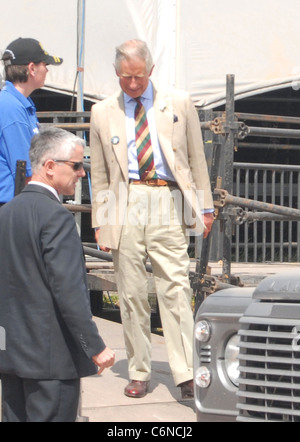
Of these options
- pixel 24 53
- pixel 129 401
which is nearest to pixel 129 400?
pixel 129 401

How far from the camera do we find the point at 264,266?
9281 millimetres

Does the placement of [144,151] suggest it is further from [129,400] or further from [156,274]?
[129,400]

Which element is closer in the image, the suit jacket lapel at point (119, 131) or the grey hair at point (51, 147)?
the grey hair at point (51, 147)

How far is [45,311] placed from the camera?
3.79 m

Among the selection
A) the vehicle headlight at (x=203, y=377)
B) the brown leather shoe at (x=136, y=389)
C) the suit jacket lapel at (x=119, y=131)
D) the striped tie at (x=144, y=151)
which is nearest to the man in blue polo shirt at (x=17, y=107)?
the suit jacket lapel at (x=119, y=131)

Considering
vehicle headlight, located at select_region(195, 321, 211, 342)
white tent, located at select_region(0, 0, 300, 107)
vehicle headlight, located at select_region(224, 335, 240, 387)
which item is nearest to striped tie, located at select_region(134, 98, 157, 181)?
vehicle headlight, located at select_region(195, 321, 211, 342)

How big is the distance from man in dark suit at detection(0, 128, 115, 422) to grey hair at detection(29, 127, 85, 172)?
5.6 inches

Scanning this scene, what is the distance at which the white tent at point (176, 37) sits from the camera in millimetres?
11070

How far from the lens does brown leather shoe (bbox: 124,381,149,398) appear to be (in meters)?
5.66

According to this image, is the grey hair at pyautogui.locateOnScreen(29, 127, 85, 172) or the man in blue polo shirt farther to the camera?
the man in blue polo shirt

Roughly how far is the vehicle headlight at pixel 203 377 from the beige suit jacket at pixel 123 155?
5.57 ft

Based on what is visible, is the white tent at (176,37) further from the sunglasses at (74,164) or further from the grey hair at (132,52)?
the sunglasses at (74,164)

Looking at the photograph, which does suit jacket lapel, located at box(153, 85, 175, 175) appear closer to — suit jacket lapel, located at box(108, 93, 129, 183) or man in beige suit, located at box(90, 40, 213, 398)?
man in beige suit, located at box(90, 40, 213, 398)
